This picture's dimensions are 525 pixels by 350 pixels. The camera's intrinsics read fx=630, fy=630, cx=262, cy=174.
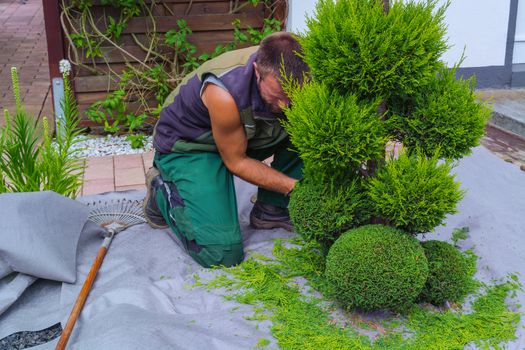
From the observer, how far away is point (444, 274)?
2.40m

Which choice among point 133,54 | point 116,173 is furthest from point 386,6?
point 133,54

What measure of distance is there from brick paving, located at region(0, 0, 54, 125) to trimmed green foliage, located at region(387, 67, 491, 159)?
3922mm

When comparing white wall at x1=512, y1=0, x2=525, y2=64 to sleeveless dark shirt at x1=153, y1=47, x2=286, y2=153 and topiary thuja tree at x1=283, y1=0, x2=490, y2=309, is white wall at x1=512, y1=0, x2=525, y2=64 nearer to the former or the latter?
sleeveless dark shirt at x1=153, y1=47, x2=286, y2=153

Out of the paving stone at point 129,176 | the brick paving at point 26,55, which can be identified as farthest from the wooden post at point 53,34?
the paving stone at point 129,176

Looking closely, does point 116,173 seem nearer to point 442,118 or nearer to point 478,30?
point 442,118

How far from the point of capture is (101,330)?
7.38 feet

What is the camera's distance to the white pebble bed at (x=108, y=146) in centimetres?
482

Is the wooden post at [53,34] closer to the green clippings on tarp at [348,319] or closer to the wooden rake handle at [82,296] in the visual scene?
the wooden rake handle at [82,296]

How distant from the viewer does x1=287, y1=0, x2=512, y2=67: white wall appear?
18.3ft

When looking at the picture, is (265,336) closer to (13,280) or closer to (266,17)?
(13,280)

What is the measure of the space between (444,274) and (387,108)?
2.19 ft

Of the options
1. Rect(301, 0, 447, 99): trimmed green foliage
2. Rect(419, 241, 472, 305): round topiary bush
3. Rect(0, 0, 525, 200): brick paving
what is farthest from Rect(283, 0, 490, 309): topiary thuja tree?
Rect(0, 0, 525, 200): brick paving

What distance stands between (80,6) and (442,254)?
3476mm

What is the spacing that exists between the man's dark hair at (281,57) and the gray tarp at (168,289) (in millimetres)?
899
